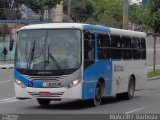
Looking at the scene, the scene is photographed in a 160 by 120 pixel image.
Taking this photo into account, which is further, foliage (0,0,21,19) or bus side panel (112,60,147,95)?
foliage (0,0,21,19)

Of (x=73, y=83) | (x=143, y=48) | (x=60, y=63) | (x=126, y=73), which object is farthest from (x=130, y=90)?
(x=60, y=63)

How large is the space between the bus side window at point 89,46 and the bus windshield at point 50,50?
0.34m

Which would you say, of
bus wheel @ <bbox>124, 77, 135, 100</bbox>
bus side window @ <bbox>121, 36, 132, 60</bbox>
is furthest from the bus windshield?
bus wheel @ <bbox>124, 77, 135, 100</bbox>

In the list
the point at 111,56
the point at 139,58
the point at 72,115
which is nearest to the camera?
the point at 72,115

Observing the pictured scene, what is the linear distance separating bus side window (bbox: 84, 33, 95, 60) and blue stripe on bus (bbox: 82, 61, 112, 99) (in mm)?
365

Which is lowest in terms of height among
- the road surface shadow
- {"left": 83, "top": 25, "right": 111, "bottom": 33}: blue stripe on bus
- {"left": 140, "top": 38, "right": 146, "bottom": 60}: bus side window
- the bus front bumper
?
the road surface shadow

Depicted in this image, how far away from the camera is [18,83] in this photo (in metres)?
18.6

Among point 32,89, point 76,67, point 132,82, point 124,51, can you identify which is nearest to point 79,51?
point 76,67

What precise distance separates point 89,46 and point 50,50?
1.36 metres

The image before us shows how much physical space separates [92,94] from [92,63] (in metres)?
1.04

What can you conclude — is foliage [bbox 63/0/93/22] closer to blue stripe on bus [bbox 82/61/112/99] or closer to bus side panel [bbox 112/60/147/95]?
bus side panel [bbox 112/60/147/95]

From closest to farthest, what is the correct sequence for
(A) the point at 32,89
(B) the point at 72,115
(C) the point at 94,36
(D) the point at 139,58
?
(B) the point at 72,115
(A) the point at 32,89
(C) the point at 94,36
(D) the point at 139,58

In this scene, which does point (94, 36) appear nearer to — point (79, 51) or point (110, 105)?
point (79, 51)

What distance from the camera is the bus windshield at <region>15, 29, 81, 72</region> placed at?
18297mm
